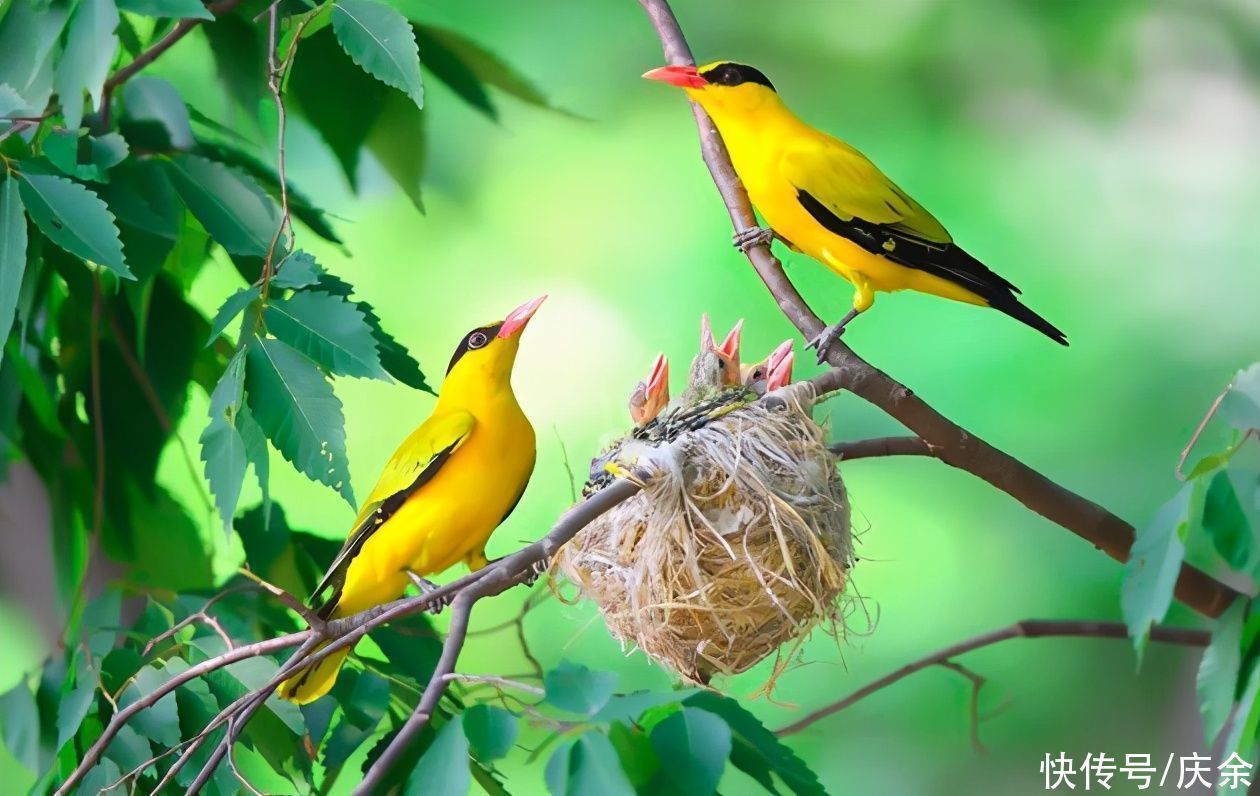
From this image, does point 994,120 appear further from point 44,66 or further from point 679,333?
point 44,66

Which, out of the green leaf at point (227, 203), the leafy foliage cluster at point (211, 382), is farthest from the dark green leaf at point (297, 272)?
the green leaf at point (227, 203)

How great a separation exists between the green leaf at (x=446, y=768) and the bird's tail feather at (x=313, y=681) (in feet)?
1.38

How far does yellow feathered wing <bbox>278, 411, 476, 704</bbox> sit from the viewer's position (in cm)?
143

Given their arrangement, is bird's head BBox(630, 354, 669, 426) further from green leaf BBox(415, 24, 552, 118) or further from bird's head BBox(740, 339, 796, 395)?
green leaf BBox(415, 24, 552, 118)

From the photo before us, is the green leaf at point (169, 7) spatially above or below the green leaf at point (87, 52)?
above

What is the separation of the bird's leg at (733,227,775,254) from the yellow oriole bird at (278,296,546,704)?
0.88ft

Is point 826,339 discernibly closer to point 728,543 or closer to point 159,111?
point 728,543

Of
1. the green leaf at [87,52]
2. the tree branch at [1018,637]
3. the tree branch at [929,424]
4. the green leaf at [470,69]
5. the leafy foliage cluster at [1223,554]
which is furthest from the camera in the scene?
the green leaf at [470,69]

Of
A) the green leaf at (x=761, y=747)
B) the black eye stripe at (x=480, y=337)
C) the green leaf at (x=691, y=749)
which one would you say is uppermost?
the black eye stripe at (x=480, y=337)

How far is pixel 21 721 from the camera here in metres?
1.78

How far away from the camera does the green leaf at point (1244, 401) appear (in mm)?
1102

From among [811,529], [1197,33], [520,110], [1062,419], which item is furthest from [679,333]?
[1197,33]

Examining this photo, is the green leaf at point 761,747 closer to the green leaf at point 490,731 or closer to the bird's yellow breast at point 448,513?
the green leaf at point 490,731

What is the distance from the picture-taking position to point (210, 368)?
6.35ft
